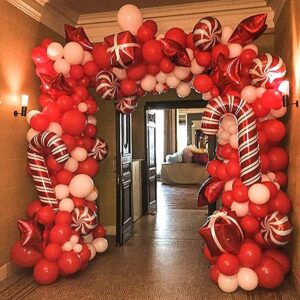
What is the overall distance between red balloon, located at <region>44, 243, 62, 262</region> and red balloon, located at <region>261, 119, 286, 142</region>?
2.15 meters

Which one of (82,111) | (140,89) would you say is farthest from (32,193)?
(140,89)

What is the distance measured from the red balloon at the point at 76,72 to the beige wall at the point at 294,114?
2020mm

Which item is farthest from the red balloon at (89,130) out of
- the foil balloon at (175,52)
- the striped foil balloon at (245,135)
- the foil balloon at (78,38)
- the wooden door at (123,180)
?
the striped foil balloon at (245,135)

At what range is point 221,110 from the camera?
9.95ft

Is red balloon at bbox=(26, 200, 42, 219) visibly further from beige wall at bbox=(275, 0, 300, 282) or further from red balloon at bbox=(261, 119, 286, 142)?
beige wall at bbox=(275, 0, 300, 282)

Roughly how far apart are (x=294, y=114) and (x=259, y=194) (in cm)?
85

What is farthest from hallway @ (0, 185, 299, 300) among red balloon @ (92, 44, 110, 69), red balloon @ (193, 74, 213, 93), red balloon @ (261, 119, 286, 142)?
red balloon @ (92, 44, 110, 69)

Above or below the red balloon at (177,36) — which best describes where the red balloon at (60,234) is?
below

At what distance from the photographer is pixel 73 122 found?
10.8ft

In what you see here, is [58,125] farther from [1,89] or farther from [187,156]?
[187,156]

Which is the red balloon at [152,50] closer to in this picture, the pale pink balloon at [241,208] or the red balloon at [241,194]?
the red balloon at [241,194]

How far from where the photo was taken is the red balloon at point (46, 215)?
3.27 metres

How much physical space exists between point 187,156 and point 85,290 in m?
7.46

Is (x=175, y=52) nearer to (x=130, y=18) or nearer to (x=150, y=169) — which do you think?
(x=130, y=18)
